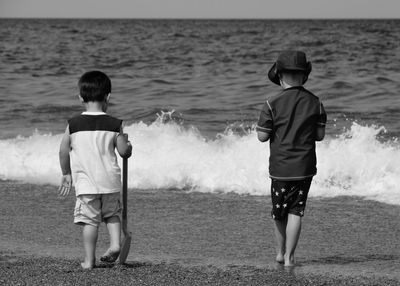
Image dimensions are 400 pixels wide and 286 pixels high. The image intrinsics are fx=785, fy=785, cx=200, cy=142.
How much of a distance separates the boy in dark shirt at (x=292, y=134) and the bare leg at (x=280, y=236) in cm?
9

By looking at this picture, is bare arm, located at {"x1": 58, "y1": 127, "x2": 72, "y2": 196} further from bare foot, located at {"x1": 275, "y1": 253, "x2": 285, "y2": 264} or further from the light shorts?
bare foot, located at {"x1": 275, "y1": 253, "x2": 285, "y2": 264}

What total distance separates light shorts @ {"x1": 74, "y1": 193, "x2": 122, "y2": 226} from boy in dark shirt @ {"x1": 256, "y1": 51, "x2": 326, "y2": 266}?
98 centimetres

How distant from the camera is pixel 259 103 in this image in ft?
46.9

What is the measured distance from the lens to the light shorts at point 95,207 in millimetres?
4664

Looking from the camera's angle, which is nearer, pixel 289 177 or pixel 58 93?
pixel 289 177

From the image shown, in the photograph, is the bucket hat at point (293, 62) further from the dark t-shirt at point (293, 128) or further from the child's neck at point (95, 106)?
the child's neck at point (95, 106)

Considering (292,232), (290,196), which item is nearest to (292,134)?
(290,196)

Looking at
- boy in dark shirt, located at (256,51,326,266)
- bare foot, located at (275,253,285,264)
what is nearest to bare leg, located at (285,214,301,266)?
boy in dark shirt, located at (256,51,326,266)

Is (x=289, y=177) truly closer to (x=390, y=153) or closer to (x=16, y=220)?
(x=16, y=220)

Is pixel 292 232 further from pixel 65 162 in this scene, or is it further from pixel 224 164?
pixel 224 164

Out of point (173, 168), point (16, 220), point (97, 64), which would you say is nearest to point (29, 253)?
point (16, 220)

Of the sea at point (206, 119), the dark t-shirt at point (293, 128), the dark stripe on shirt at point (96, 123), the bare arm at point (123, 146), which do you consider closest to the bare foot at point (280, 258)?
the dark t-shirt at point (293, 128)

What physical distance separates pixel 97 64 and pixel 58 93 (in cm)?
808

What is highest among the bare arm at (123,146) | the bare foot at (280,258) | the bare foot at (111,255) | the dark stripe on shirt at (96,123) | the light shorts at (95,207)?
the dark stripe on shirt at (96,123)
